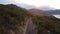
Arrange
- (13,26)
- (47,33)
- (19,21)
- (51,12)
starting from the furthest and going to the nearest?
(51,12)
(47,33)
(19,21)
(13,26)

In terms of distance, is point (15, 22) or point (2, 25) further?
point (15, 22)

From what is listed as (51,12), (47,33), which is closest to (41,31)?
(47,33)

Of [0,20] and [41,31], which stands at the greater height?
[0,20]

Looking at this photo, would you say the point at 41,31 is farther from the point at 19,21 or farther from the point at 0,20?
the point at 0,20

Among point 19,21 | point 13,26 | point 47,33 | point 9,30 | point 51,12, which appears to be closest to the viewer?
point 9,30

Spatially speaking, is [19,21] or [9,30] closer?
[9,30]

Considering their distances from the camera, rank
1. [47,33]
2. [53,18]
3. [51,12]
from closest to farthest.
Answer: [47,33] → [53,18] → [51,12]

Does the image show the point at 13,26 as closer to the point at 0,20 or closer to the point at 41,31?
the point at 0,20

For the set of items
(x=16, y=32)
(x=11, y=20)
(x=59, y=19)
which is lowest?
(x=59, y=19)

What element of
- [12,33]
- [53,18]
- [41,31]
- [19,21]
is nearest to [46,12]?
[53,18]
